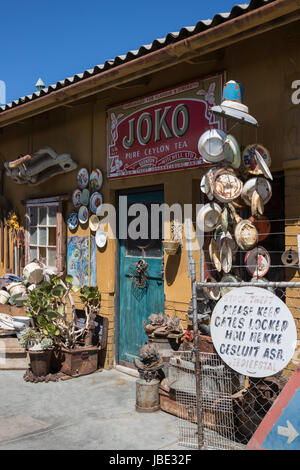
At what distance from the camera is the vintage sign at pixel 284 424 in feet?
9.49

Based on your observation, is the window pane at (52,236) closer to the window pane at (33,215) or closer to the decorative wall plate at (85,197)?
the window pane at (33,215)

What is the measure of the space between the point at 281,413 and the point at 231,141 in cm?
263

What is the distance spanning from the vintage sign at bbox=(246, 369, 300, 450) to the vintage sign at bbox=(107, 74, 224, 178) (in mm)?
3042

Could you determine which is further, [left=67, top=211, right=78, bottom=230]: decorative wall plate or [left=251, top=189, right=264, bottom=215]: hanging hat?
[left=67, top=211, right=78, bottom=230]: decorative wall plate

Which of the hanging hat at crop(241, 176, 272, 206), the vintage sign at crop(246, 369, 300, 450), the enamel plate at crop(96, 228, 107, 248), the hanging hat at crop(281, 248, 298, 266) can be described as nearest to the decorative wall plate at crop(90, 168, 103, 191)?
the enamel plate at crop(96, 228, 107, 248)

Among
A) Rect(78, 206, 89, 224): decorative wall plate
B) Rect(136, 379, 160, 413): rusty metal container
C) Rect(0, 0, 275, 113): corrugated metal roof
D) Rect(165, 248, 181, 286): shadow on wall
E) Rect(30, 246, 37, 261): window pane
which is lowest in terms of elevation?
Rect(136, 379, 160, 413): rusty metal container

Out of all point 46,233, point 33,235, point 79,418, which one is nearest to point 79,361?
point 79,418

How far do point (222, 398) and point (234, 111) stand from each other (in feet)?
8.54

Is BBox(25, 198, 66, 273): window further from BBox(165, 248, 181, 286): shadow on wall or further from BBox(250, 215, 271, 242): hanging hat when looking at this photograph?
BBox(250, 215, 271, 242): hanging hat

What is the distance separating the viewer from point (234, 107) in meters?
4.45

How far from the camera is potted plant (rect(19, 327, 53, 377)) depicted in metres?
5.98

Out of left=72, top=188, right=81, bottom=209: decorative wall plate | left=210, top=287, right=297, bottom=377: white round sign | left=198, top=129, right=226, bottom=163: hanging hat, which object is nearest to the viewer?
left=210, top=287, right=297, bottom=377: white round sign

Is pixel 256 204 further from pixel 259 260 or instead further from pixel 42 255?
pixel 42 255
